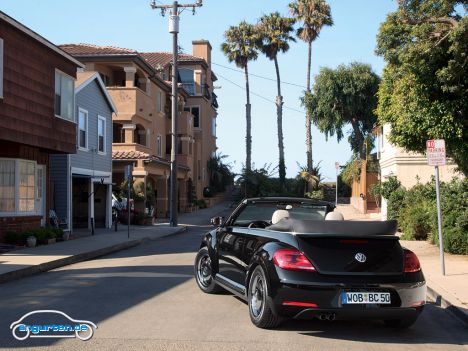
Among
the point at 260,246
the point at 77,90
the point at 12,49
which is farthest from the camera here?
the point at 77,90

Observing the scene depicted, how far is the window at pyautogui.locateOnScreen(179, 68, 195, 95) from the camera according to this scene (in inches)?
1909

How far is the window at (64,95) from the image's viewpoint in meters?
19.3

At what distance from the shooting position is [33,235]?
17.2 m

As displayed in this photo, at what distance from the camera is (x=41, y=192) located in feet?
64.7

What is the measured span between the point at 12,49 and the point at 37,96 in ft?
6.01

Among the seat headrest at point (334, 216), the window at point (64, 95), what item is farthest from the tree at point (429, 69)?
the window at point (64, 95)

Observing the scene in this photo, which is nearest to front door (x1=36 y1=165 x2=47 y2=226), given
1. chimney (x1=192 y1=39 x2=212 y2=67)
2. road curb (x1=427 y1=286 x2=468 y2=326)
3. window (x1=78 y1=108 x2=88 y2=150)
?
window (x1=78 y1=108 x2=88 y2=150)

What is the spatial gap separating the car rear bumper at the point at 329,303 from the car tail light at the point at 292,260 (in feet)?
0.67

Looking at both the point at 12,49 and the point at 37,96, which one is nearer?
the point at 12,49

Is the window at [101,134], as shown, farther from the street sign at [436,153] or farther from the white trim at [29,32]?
the street sign at [436,153]

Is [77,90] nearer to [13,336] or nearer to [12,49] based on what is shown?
[12,49]

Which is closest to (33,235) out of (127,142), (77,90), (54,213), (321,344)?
(54,213)

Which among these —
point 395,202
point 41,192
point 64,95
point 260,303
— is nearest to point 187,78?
point 395,202

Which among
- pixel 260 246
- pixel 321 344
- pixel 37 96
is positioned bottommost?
pixel 321 344
